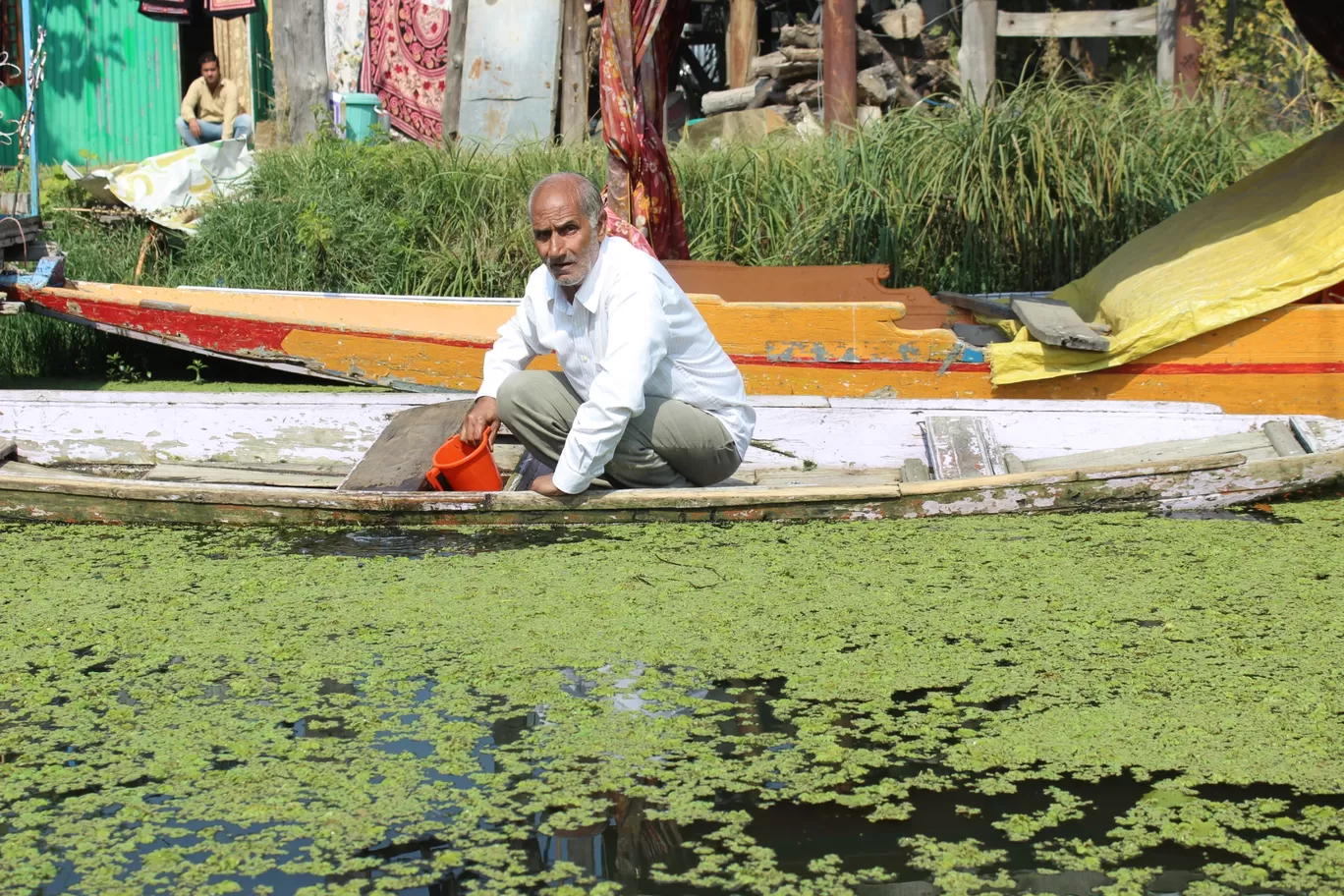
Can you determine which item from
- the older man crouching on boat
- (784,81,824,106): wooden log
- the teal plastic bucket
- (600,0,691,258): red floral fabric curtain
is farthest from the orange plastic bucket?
(784,81,824,106): wooden log

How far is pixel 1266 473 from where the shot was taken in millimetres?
4113

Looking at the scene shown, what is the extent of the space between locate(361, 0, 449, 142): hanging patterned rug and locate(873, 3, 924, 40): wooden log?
10.9 feet

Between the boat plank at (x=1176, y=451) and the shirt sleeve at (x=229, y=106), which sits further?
the shirt sleeve at (x=229, y=106)

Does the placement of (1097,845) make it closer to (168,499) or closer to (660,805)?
(660,805)

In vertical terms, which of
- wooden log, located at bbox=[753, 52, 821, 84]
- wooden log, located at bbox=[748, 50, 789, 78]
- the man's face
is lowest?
the man's face

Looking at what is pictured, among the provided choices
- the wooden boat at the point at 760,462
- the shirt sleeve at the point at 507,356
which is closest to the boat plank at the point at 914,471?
the wooden boat at the point at 760,462

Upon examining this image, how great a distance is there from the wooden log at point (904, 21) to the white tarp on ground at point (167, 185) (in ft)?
15.9

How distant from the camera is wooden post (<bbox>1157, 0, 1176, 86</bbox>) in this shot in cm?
980

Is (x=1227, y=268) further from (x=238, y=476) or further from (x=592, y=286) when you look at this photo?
(x=238, y=476)

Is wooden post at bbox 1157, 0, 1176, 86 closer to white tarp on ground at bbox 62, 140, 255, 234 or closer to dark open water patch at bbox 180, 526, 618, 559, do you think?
white tarp on ground at bbox 62, 140, 255, 234

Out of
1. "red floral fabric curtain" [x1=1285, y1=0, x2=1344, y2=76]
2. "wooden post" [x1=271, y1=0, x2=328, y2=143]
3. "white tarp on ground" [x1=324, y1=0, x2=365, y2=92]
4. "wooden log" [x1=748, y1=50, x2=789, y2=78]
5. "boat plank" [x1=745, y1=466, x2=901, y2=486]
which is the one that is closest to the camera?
"boat plank" [x1=745, y1=466, x2=901, y2=486]

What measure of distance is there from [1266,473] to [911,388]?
171cm

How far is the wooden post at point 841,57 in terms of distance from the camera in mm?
9055

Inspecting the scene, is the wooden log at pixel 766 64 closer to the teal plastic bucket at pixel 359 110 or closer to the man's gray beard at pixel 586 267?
the teal plastic bucket at pixel 359 110
